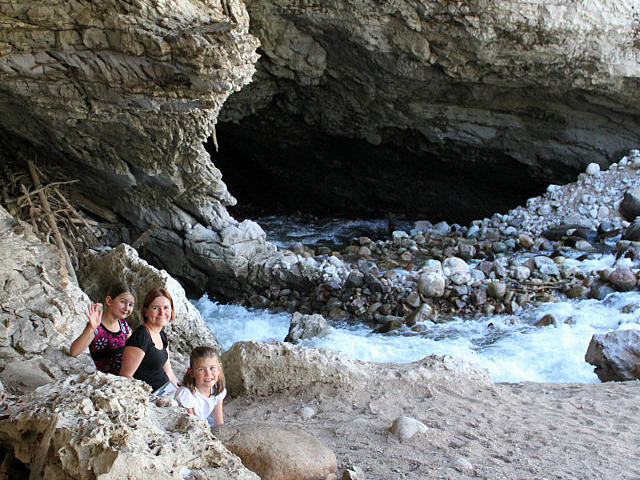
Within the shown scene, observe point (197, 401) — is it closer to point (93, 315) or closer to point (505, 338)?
point (93, 315)

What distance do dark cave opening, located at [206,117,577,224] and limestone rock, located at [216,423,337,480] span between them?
7918mm

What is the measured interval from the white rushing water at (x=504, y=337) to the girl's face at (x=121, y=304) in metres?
2.49

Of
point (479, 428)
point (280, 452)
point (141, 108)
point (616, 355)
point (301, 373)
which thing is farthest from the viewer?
point (141, 108)

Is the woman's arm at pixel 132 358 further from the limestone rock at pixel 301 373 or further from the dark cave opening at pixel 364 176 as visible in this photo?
the dark cave opening at pixel 364 176

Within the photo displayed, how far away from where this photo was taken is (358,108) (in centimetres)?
942

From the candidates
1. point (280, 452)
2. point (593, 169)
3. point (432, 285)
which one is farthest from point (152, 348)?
point (593, 169)

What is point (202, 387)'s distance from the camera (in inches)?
115

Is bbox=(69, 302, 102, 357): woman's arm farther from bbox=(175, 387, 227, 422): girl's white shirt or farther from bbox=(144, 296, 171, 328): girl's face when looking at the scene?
bbox=(175, 387, 227, 422): girl's white shirt

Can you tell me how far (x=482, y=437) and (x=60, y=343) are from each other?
2.56 m

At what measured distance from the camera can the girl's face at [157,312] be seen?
3135mm

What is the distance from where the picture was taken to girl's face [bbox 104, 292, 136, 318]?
330 cm

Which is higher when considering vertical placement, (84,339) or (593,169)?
(593,169)

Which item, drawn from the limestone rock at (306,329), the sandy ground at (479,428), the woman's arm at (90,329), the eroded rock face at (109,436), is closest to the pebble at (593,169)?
the limestone rock at (306,329)

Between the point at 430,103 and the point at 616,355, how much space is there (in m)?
5.31
